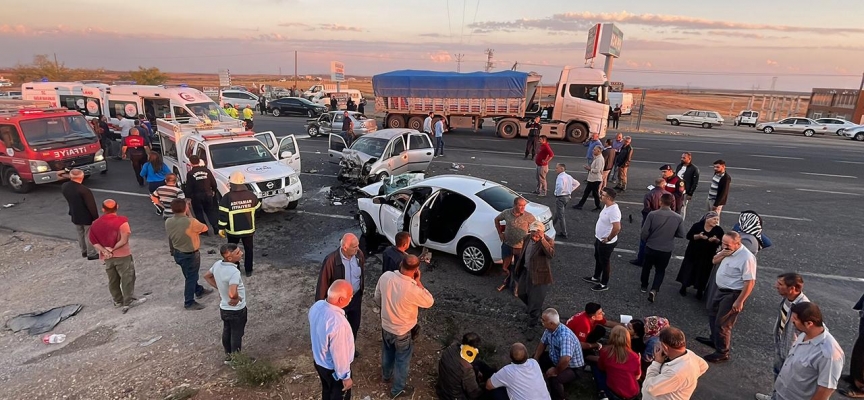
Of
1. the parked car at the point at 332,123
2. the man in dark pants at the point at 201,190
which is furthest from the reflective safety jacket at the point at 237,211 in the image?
the parked car at the point at 332,123

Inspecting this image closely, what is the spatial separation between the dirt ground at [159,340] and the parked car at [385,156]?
15.2ft

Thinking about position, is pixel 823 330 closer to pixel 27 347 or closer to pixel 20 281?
pixel 27 347

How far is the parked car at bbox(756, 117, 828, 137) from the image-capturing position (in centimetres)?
2803

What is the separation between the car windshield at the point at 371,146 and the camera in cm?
1220

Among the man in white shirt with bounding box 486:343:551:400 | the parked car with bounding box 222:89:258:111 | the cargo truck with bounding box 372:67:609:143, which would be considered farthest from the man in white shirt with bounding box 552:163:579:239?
the parked car with bounding box 222:89:258:111

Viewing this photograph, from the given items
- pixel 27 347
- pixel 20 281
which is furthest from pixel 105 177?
pixel 27 347

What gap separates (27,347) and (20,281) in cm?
241

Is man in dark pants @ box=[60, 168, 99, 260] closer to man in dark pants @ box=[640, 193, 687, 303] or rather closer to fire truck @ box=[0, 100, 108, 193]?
fire truck @ box=[0, 100, 108, 193]

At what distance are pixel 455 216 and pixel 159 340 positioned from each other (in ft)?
14.9

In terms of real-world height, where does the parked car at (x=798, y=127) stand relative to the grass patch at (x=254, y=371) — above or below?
above

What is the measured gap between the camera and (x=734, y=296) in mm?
4848

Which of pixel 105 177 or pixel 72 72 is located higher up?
pixel 72 72

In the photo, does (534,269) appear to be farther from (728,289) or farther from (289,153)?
(289,153)

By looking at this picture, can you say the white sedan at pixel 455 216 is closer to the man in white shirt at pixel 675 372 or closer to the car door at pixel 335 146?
the man in white shirt at pixel 675 372
